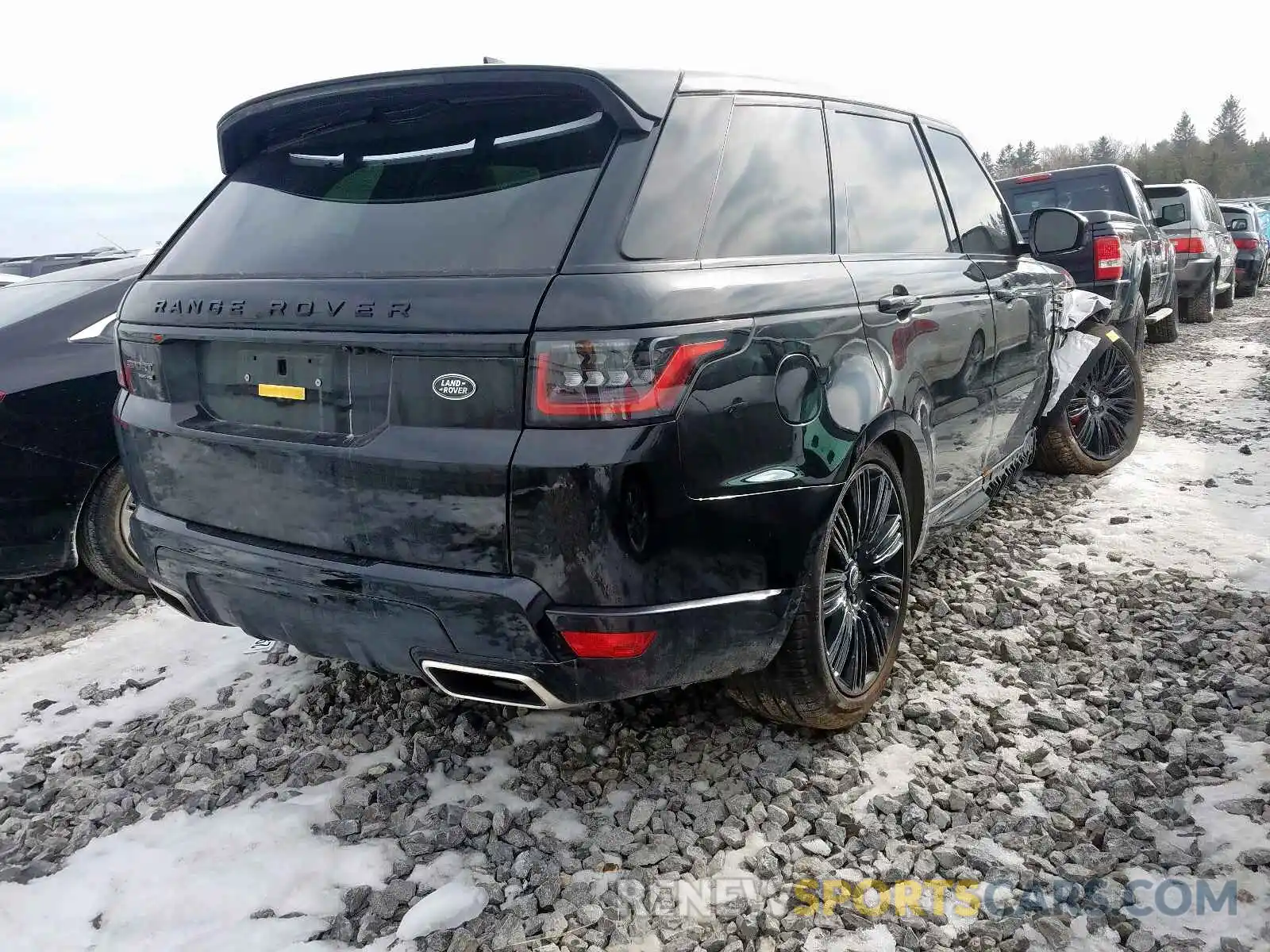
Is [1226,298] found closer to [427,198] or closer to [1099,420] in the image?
[1099,420]

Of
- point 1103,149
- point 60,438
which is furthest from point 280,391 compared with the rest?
point 1103,149

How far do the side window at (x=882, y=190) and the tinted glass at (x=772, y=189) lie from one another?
11 centimetres

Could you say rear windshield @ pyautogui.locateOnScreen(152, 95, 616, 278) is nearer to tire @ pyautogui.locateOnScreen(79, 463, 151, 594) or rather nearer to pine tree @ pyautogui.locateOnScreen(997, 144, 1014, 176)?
tire @ pyautogui.locateOnScreen(79, 463, 151, 594)

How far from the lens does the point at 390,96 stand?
238 cm

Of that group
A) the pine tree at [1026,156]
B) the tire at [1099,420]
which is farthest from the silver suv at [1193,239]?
the pine tree at [1026,156]

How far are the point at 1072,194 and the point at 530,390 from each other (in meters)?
8.80

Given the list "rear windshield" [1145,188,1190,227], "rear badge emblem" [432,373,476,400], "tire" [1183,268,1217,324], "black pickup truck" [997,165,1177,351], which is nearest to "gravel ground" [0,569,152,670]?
"rear badge emblem" [432,373,476,400]

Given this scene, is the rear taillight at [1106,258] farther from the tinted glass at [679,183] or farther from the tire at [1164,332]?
the tinted glass at [679,183]

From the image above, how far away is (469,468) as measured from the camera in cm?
199

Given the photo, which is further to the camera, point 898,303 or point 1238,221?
point 1238,221

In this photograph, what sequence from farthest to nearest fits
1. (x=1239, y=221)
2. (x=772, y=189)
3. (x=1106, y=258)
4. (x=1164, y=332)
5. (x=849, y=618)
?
1. (x=1239, y=221)
2. (x=1164, y=332)
3. (x=1106, y=258)
4. (x=849, y=618)
5. (x=772, y=189)

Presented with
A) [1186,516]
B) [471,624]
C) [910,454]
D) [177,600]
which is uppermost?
[910,454]

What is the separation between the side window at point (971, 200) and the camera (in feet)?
12.2

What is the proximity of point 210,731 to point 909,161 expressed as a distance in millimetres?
3130
